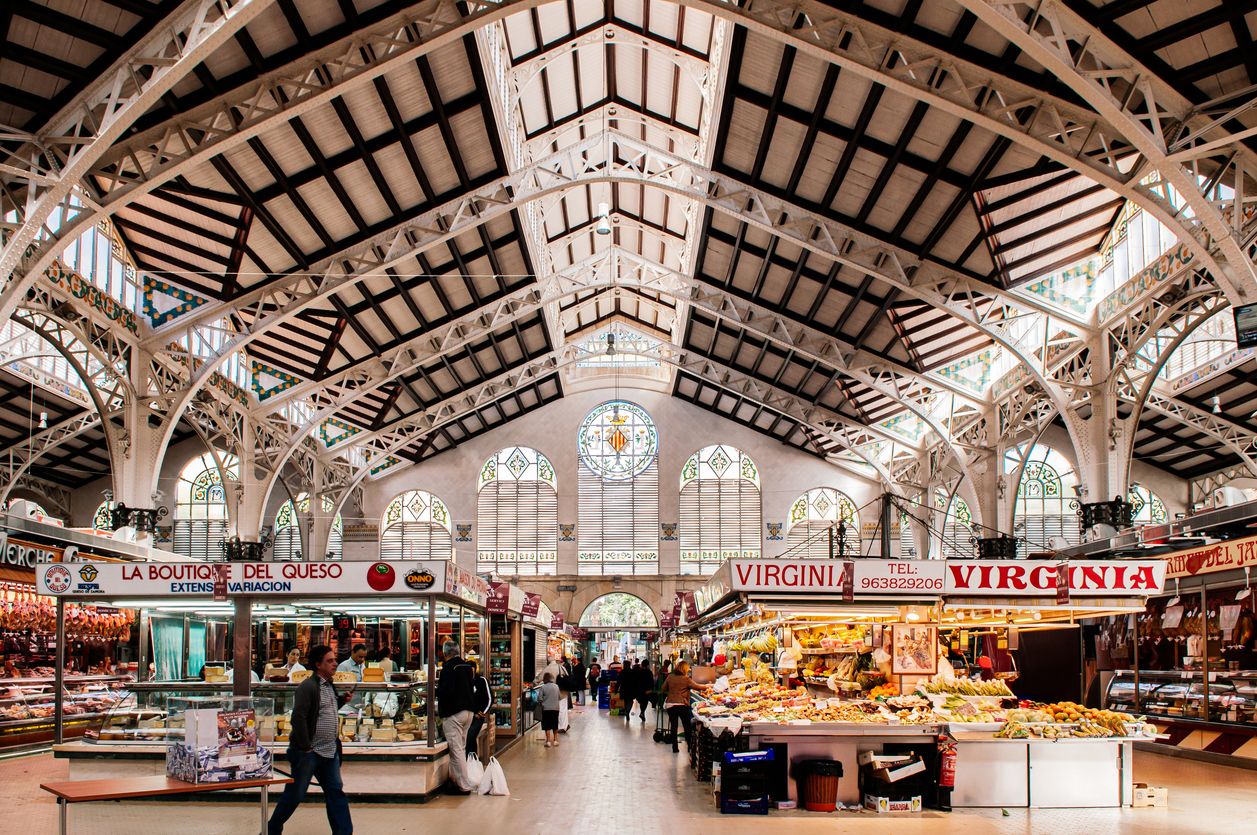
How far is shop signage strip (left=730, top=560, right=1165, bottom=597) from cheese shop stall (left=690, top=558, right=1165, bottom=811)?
14 millimetres

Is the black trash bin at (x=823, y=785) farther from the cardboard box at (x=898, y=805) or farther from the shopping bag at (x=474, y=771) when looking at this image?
the shopping bag at (x=474, y=771)

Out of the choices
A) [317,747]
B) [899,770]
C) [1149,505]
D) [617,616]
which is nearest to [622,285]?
[617,616]

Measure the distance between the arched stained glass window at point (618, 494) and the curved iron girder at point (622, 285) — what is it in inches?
420

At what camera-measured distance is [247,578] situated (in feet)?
Answer: 37.1

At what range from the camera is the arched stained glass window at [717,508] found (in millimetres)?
34750

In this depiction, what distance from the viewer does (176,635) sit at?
1244 centimetres

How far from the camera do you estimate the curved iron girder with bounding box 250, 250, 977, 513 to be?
23.6m

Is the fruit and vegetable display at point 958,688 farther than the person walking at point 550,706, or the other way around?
the person walking at point 550,706

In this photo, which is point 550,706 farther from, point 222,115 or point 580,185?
point 222,115

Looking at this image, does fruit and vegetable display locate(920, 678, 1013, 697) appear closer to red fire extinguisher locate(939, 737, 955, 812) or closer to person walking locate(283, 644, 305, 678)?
red fire extinguisher locate(939, 737, 955, 812)

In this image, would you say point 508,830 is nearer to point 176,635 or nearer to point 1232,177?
point 176,635

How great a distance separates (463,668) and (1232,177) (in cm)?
1054

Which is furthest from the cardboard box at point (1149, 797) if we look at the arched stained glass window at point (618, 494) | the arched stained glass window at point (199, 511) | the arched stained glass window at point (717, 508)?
the arched stained glass window at point (199, 511)

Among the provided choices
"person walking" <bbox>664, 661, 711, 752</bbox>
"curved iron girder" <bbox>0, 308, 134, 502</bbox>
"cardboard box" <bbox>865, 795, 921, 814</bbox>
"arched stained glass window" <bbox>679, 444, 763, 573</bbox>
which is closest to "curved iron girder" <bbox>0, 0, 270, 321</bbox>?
"curved iron girder" <bbox>0, 308, 134, 502</bbox>
